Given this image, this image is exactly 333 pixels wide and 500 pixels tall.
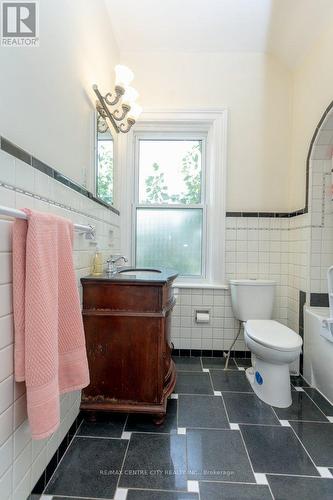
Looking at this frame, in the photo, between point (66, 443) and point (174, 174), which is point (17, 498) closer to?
point (66, 443)

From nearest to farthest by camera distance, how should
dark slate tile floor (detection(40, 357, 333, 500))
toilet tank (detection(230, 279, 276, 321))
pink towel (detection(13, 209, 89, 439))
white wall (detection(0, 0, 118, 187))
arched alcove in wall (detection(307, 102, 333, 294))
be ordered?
1. pink towel (detection(13, 209, 89, 439))
2. white wall (detection(0, 0, 118, 187))
3. dark slate tile floor (detection(40, 357, 333, 500))
4. arched alcove in wall (detection(307, 102, 333, 294))
5. toilet tank (detection(230, 279, 276, 321))

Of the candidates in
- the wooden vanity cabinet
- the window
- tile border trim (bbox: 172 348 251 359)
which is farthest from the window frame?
the wooden vanity cabinet

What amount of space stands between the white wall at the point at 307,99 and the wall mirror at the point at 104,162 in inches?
61.5

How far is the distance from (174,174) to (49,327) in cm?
203

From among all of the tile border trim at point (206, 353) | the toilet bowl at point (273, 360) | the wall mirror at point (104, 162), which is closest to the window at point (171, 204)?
the wall mirror at point (104, 162)

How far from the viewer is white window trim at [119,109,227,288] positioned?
2434 mm

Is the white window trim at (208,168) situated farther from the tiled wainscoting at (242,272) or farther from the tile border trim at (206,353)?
the tile border trim at (206,353)

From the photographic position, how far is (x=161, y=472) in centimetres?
122

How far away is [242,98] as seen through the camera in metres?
2.44

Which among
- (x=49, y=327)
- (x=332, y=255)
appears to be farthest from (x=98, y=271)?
(x=332, y=255)

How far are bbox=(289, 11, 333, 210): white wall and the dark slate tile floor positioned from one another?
1.60 meters

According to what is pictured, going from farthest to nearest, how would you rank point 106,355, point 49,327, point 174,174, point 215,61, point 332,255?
point 174,174
point 215,61
point 332,255
point 106,355
point 49,327

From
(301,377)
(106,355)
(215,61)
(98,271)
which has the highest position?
(215,61)

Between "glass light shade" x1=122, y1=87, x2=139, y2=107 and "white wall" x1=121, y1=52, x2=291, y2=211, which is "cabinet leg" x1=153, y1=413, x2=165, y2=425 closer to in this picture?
"white wall" x1=121, y1=52, x2=291, y2=211
